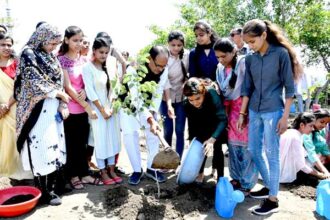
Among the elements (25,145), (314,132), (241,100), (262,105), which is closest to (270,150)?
(262,105)

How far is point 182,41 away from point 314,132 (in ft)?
6.91

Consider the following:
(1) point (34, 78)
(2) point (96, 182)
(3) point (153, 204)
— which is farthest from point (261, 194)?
(1) point (34, 78)

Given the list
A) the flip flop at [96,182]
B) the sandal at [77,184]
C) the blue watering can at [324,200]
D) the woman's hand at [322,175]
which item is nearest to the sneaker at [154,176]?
the flip flop at [96,182]

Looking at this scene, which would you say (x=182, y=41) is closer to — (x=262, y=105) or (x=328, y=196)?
(x=262, y=105)

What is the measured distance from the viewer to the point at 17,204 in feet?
9.73

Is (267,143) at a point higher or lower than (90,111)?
lower

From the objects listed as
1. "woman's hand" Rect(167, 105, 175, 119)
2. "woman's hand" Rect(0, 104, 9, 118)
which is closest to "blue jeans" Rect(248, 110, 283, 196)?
"woman's hand" Rect(167, 105, 175, 119)

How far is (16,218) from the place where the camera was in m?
3.04

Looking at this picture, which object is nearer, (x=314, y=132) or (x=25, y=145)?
(x=25, y=145)

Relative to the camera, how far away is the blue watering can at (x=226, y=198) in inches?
118

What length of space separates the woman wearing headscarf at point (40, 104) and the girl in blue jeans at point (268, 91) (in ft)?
5.99

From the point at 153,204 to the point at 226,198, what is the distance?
0.69 meters

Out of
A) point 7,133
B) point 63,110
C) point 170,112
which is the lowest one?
point 7,133

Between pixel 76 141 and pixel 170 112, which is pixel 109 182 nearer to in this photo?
pixel 76 141
